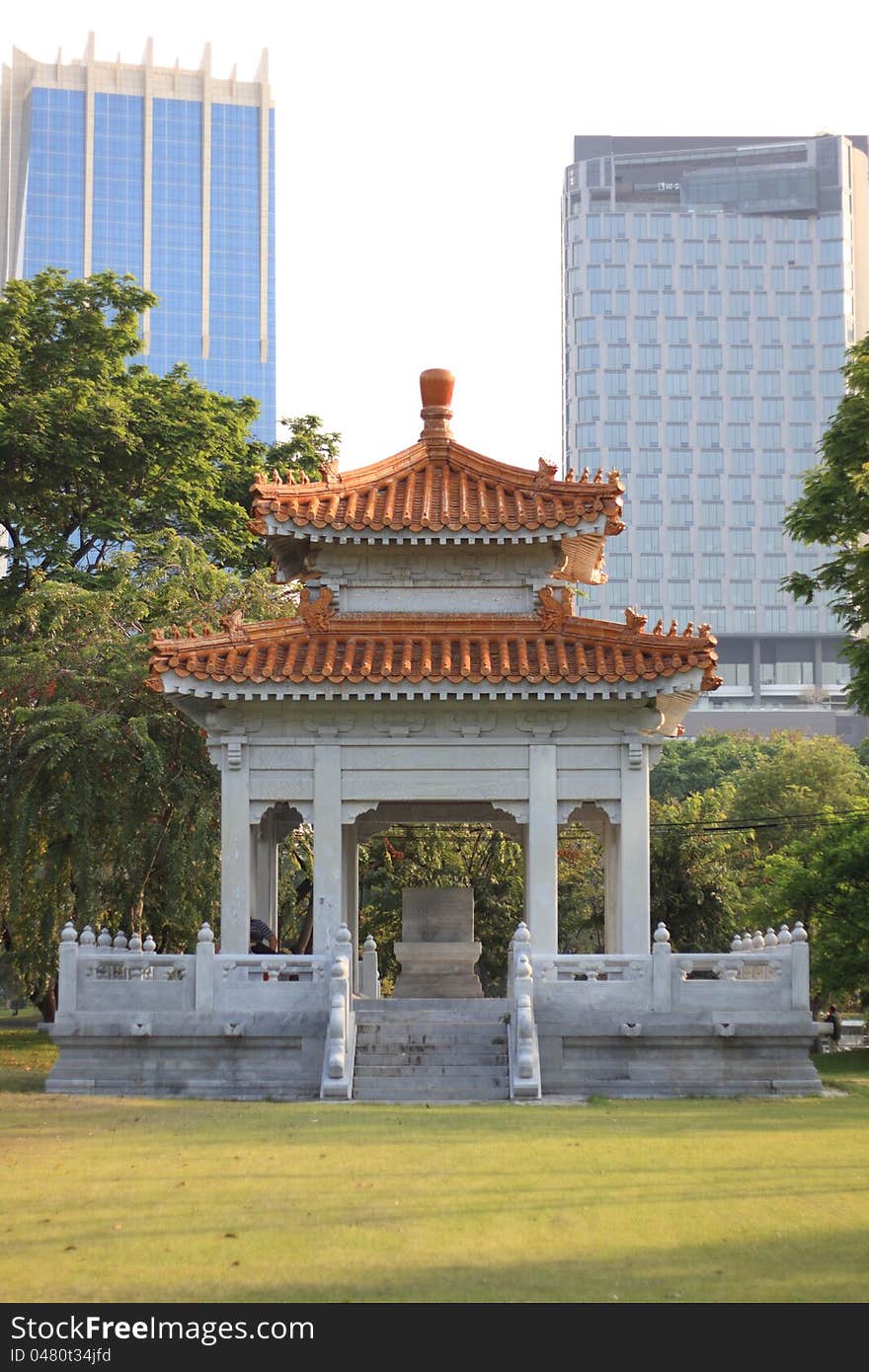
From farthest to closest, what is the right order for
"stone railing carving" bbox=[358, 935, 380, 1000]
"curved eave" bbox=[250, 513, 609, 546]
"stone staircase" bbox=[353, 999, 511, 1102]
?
"stone railing carving" bbox=[358, 935, 380, 1000], "curved eave" bbox=[250, 513, 609, 546], "stone staircase" bbox=[353, 999, 511, 1102]

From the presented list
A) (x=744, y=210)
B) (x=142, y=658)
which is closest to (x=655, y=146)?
(x=744, y=210)

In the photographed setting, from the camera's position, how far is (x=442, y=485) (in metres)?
25.8

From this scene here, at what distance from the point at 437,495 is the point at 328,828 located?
5.53 meters

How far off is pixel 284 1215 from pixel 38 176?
163493 millimetres

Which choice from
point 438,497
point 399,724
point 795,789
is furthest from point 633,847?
point 795,789

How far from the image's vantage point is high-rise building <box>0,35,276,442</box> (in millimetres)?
162125

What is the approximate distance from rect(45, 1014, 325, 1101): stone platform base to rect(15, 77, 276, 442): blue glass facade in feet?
471

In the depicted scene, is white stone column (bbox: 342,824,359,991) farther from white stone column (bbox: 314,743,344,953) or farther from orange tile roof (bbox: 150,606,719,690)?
orange tile roof (bbox: 150,606,719,690)

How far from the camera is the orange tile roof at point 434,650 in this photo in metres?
22.6

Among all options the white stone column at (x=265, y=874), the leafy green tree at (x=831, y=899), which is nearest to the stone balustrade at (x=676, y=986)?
the white stone column at (x=265, y=874)

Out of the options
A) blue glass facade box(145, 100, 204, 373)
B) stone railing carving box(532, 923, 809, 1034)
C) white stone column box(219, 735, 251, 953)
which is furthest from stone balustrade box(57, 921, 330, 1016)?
blue glass facade box(145, 100, 204, 373)

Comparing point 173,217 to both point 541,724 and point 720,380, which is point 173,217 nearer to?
point 720,380

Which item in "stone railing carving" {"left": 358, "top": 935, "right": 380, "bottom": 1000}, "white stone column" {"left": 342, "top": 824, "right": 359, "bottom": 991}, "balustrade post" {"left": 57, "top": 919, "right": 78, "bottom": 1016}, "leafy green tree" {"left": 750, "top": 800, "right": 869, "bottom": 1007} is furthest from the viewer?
"stone railing carving" {"left": 358, "top": 935, "right": 380, "bottom": 1000}

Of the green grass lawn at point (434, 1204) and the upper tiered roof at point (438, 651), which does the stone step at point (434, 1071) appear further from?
the upper tiered roof at point (438, 651)
